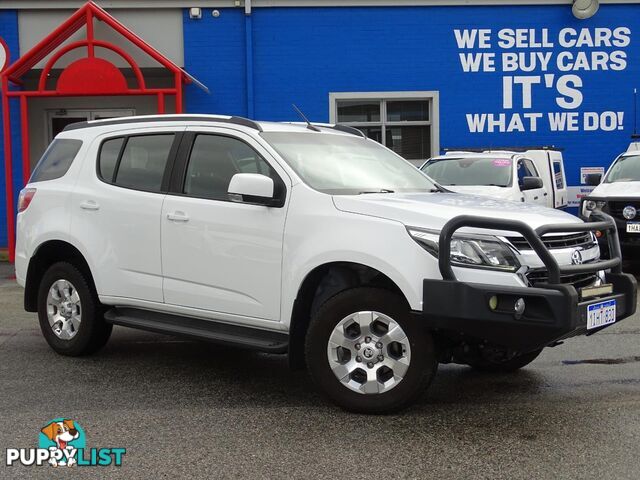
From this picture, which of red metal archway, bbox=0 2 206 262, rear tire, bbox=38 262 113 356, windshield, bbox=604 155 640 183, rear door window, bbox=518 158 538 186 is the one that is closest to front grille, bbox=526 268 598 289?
rear tire, bbox=38 262 113 356

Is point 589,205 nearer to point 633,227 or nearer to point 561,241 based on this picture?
point 633,227

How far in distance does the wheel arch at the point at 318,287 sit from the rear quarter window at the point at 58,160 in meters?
2.71

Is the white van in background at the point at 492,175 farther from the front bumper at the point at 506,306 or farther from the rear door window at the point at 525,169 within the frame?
the front bumper at the point at 506,306

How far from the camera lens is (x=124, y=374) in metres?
5.64

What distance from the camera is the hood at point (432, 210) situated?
14.1ft

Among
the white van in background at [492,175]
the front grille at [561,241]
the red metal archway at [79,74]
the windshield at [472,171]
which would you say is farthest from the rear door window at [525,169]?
the front grille at [561,241]

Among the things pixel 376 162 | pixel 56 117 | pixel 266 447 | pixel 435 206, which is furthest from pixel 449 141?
pixel 266 447

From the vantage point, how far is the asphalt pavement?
3.70 metres

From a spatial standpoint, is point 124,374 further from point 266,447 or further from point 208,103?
point 208,103

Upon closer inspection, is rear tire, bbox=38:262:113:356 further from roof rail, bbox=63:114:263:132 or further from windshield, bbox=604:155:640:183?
windshield, bbox=604:155:640:183

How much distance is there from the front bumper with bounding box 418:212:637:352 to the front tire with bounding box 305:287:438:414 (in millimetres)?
215

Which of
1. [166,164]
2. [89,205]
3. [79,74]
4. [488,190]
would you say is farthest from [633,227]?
[79,74]

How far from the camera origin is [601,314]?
4348 millimetres

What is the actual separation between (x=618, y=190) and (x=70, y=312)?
7.59 metres
